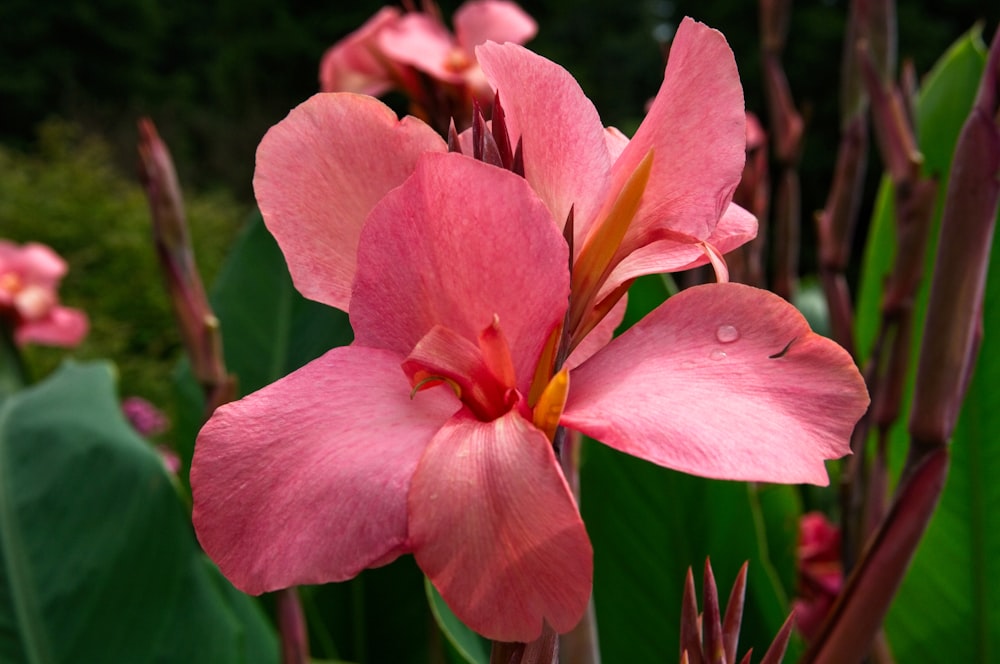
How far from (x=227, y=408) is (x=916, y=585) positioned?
0.58 metres

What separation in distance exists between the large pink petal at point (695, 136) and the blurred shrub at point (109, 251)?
11.9ft

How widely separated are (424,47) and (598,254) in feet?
1.96

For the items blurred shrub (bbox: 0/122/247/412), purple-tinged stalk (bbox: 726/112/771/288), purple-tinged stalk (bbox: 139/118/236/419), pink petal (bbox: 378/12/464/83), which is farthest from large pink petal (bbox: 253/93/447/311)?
blurred shrub (bbox: 0/122/247/412)

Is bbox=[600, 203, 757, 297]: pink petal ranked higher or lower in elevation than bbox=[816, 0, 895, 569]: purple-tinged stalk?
higher

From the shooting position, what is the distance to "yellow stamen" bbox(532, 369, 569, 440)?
0.22 m

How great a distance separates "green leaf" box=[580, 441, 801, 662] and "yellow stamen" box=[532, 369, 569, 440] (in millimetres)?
359

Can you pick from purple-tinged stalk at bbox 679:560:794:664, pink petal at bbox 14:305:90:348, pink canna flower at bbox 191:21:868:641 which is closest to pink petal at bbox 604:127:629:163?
pink canna flower at bbox 191:21:868:641

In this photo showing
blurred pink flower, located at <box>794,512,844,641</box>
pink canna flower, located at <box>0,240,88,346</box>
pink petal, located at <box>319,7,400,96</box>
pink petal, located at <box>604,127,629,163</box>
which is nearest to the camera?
pink petal, located at <box>604,127,629,163</box>

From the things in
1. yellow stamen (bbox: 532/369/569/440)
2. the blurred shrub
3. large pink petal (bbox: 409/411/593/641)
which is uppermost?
yellow stamen (bbox: 532/369/569/440)

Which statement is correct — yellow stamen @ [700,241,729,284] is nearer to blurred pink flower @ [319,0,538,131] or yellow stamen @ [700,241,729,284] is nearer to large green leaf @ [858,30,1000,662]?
large green leaf @ [858,30,1000,662]

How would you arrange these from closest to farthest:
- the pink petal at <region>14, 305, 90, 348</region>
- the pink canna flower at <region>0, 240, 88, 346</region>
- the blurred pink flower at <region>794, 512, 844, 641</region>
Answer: the blurred pink flower at <region>794, 512, 844, 641</region>, the pink canna flower at <region>0, 240, 88, 346</region>, the pink petal at <region>14, 305, 90, 348</region>

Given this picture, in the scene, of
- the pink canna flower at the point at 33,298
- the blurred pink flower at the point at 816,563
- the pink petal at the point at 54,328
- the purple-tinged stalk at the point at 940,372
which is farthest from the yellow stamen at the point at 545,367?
the pink petal at the point at 54,328

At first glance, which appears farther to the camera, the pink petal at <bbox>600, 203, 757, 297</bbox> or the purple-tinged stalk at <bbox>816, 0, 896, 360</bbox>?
the purple-tinged stalk at <bbox>816, 0, 896, 360</bbox>

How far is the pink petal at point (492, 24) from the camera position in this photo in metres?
0.90
